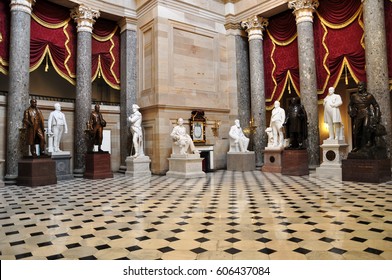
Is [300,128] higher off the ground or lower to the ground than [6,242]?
higher

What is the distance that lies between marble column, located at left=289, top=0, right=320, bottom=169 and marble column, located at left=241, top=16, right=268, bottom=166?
6.18 feet

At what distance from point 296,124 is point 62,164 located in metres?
7.72

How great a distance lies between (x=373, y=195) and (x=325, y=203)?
1368 mm

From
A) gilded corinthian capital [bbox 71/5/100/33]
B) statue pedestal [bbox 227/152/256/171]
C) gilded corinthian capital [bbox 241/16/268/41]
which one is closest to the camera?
gilded corinthian capital [bbox 71/5/100/33]

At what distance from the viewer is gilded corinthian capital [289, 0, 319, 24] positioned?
11039 millimetres

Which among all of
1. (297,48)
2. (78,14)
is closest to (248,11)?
(297,48)

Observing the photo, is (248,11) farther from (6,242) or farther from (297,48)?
(6,242)

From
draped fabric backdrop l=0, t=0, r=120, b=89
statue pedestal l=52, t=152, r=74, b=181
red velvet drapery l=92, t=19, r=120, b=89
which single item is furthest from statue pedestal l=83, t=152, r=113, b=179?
red velvet drapery l=92, t=19, r=120, b=89

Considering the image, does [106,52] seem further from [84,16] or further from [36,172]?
[36,172]

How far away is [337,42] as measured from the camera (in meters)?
10.9

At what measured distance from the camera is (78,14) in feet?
37.1

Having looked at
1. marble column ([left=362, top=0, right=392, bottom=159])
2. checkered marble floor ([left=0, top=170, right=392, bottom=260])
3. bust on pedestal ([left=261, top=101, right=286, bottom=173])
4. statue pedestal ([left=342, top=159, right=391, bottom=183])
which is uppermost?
marble column ([left=362, top=0, right=392, bottom=159])

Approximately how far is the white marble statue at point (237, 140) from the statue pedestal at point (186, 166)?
232 cm

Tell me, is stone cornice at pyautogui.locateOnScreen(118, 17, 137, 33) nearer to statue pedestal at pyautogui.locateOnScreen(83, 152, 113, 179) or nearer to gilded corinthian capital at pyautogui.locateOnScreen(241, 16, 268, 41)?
gilded corinthian capital at pyautogui.locateOnScreen(241, 16, 268, 41)
